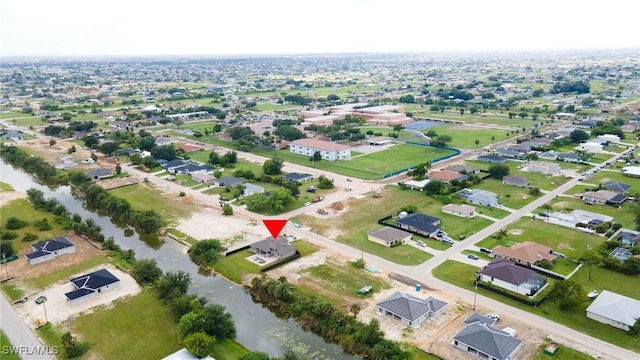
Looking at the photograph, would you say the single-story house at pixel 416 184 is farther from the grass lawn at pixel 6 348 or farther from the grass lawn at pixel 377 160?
the grass lawn at pixel 6 348

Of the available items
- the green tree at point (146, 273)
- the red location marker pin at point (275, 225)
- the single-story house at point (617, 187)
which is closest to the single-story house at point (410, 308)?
the red location marker pin at point (275, 225)

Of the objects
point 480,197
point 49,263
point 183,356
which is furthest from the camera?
point 480,197

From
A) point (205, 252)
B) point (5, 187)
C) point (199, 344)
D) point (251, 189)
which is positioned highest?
point (199, 344)

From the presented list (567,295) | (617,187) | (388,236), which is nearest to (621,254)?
(567,295)

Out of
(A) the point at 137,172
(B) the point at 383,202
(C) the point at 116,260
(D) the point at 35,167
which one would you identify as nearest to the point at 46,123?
(D) the point at 35,167

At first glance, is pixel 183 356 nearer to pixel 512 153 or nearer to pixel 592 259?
pixel 592 259

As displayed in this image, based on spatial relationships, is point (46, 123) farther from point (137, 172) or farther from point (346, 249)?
point (346, 249)
